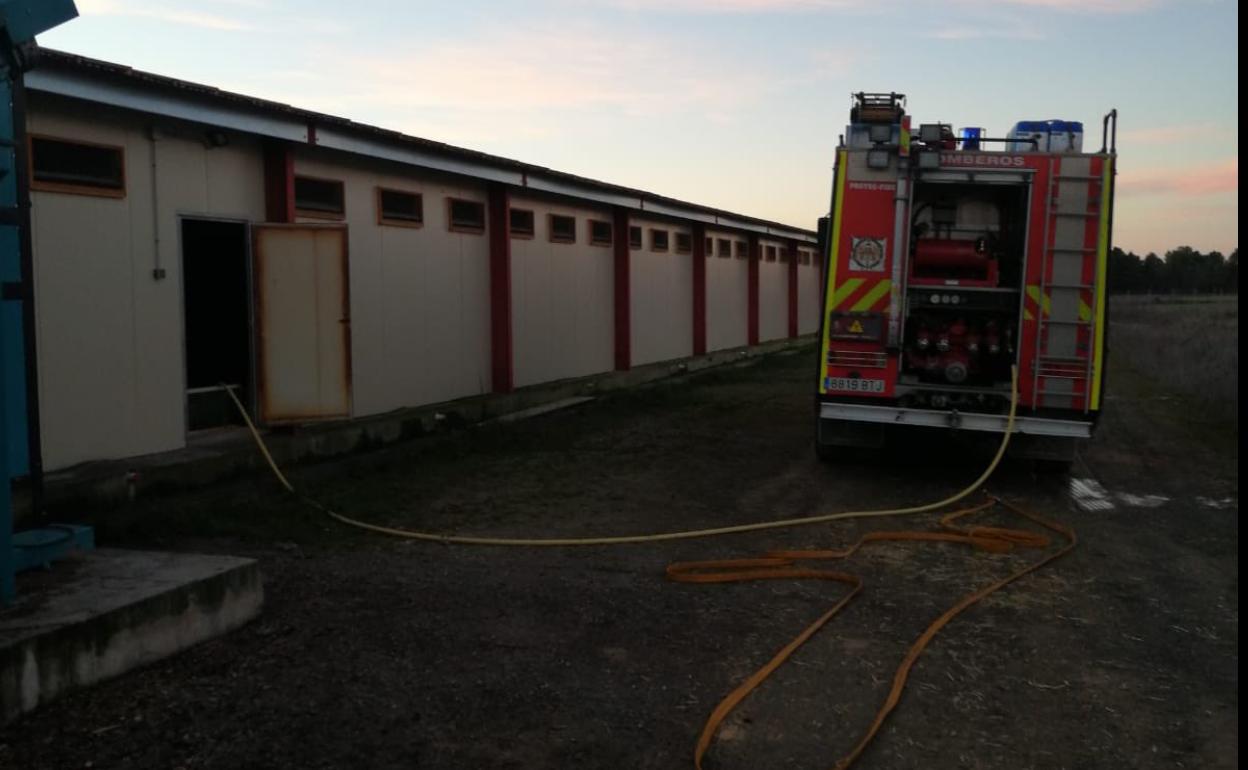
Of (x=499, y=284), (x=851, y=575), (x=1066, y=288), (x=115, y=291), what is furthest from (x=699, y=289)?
(x=851, y=575)

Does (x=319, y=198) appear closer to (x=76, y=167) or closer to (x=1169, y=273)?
(x=76, y=167)

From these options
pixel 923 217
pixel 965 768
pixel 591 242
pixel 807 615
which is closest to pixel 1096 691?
pixel 965 768

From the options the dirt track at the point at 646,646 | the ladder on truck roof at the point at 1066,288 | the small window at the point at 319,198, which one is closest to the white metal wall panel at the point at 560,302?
the small window at the point at 319,198

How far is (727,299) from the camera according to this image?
28406mm

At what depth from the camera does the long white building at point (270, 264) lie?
8.70 meters

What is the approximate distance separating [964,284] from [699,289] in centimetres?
1567

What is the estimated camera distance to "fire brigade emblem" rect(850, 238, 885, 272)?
9.91 metres

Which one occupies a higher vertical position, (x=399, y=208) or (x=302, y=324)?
(x=399, y=208)

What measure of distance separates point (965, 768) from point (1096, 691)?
119 cm

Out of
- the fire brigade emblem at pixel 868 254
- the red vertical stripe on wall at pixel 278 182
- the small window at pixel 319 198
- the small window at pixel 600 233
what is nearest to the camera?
the fire brigade emblem at pixel 868 254

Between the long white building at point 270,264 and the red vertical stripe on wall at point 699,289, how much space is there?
546 centimetres

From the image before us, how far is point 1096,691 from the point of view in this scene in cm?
495

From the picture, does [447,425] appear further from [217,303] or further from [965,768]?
[965,768]

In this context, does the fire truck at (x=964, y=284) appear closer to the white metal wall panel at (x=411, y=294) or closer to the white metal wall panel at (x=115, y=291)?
the white metal wall panel at (x=411, y=294)
